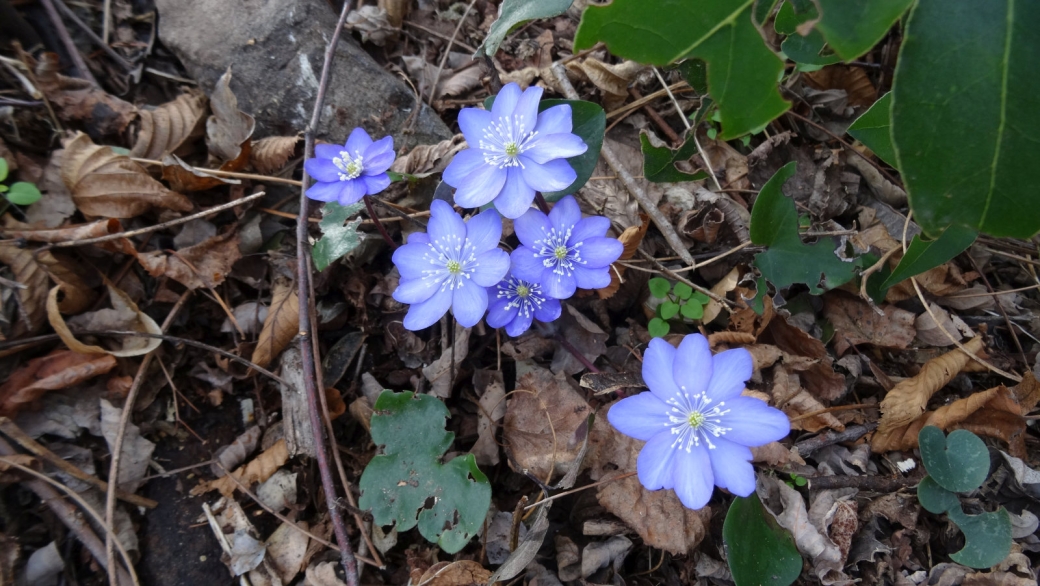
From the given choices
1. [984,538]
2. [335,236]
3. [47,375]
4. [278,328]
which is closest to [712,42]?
[335,236]

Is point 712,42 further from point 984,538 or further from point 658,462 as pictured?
point 984,538

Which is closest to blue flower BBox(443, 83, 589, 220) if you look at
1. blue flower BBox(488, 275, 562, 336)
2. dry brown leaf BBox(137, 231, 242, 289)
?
blue flower BBox(488, 275, 562, 336)

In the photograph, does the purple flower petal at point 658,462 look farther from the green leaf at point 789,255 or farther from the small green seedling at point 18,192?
the small green seedling at point 18,192

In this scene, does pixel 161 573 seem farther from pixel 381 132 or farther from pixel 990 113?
pixel 990 113

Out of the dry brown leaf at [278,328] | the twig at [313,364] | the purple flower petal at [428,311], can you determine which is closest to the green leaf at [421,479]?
the twig at [313,364]

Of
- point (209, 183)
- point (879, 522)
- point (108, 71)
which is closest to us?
point (879, 522)

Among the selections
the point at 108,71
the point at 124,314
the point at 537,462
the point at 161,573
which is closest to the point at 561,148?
the point at 537,462
